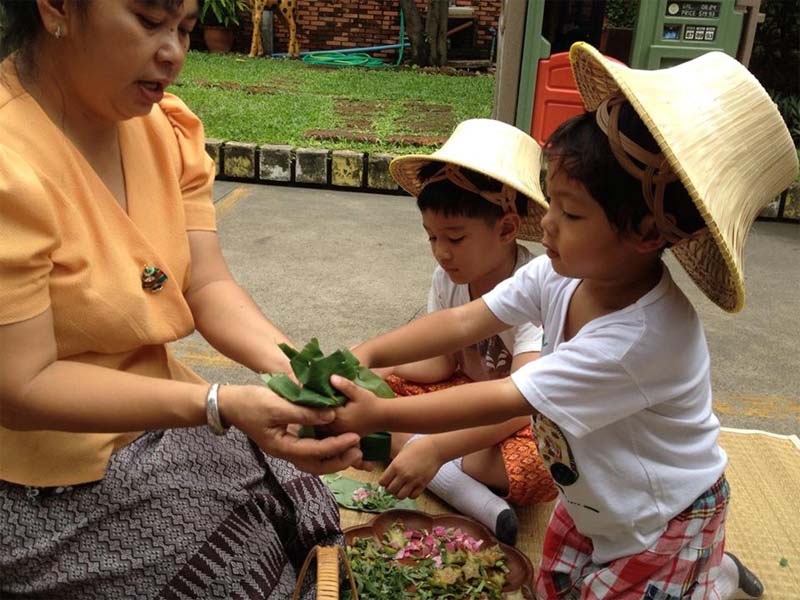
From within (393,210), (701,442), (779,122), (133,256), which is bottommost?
(393,210)

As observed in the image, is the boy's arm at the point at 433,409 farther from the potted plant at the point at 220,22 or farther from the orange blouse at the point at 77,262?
the potted plant at the point at 220,22

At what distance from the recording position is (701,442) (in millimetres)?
1649

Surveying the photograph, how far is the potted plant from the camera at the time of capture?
11867mm

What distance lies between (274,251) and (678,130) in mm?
3381

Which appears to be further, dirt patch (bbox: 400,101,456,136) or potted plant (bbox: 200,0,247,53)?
potted plant (bbox: 200,0,247,53)

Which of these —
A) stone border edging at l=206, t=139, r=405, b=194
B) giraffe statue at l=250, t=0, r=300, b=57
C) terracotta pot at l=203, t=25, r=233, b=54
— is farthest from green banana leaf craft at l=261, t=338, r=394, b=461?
terracotta pot at l=203, t=25, r=233, b=54

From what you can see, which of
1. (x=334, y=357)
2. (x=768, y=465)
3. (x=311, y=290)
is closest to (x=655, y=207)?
(x=334, y=357)

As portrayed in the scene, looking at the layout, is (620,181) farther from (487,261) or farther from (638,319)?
(487,261)

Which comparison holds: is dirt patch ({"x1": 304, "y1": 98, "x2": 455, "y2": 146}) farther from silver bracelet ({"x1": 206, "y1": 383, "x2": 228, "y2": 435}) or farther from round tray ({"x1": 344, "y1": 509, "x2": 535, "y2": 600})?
silver bracelet ({"x1": 206, "y1": 383, "x2": 228, "y2": 435})

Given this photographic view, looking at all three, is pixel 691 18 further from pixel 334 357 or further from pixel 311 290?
pixel 334 357

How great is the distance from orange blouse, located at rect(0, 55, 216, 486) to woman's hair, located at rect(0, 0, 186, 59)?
0.03m

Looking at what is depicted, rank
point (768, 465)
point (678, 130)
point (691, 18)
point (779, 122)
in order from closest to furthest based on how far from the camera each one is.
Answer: point (678, 130), point (779, 122), point (768, 465), point (691, 18)

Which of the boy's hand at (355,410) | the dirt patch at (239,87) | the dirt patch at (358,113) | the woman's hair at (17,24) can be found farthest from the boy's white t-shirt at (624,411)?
the dirt patch at (239,87)

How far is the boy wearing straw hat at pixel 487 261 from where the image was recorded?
2.21 meters
